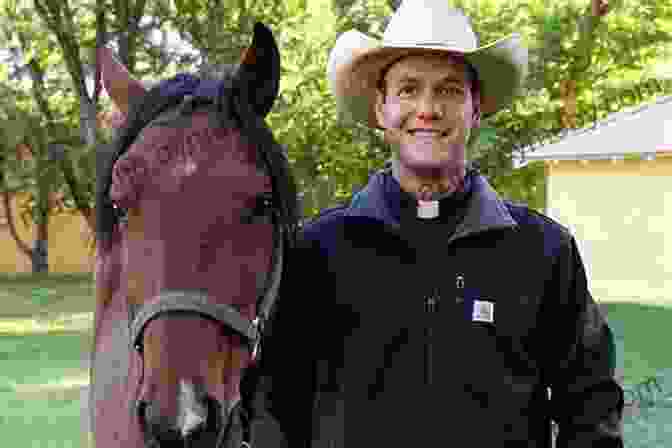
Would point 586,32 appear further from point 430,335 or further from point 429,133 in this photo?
point 430,335

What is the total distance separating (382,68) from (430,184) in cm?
42

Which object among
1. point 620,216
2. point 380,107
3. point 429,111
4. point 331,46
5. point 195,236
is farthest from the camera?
point 620,216

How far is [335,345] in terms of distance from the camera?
8.04 feet

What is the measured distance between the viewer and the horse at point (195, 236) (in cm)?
196

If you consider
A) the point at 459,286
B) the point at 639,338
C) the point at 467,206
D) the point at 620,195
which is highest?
the point at 467,206

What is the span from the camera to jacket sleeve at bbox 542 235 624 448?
2.37m

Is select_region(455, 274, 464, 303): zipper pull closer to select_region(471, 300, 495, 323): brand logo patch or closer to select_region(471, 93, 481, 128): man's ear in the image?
select_region(471, 300, 495, 323): brand logo patch

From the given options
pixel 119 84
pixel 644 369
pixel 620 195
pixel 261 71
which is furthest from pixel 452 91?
pixel 620 195

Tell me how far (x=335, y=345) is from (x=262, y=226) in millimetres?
439

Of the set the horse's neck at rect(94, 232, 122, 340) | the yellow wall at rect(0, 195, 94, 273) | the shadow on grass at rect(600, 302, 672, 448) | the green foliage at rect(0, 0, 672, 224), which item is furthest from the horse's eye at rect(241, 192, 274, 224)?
the yellow wall at rect(0, 195, 94, 273)

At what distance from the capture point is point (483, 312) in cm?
235

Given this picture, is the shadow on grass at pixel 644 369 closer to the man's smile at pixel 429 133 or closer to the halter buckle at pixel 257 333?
the man's smile at pixel 429 133

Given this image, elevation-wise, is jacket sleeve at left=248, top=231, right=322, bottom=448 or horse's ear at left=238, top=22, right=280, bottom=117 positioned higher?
horse's ear at left=238, top=22, right=280, bottom=117

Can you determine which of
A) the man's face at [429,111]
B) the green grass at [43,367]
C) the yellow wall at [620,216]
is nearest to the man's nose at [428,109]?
the man's face at [429,111]
